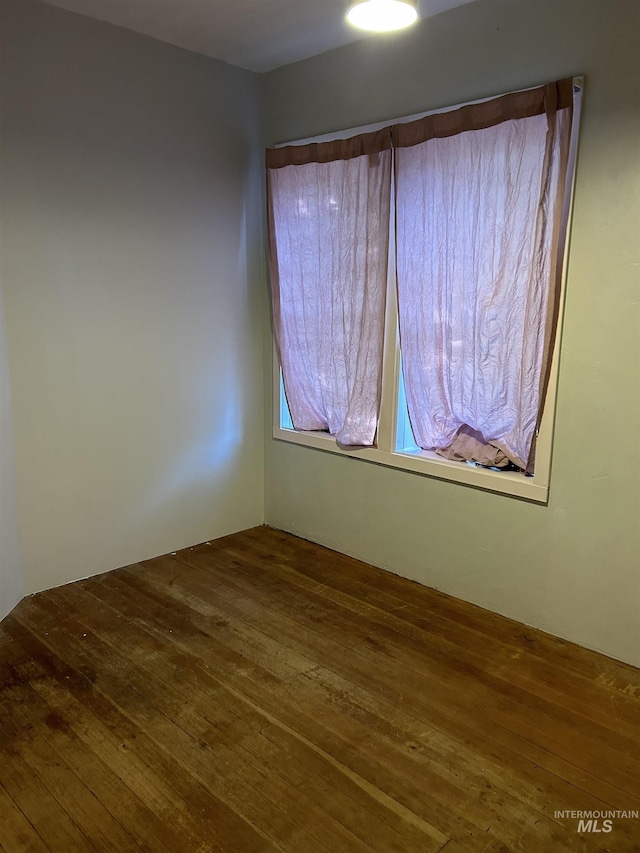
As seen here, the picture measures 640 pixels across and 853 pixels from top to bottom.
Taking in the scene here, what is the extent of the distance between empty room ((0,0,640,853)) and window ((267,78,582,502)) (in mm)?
15

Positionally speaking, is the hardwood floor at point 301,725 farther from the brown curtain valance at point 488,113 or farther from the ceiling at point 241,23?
the ceiling at point 241,23

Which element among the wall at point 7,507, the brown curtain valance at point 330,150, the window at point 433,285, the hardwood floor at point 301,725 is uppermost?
the brown curtain valance at point 330,150

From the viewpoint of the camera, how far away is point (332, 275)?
11.0 feet

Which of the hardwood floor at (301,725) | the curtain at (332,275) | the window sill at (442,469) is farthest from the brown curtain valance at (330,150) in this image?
the hardwood floor at (301,725)

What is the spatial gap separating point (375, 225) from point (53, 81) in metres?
1.60

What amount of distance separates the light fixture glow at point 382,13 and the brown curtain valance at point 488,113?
1.91 ft

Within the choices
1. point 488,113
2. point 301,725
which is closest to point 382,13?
point 488,113

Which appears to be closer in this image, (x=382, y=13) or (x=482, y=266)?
(x=382, y=13)

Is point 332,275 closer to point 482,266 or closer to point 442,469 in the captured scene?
point 482,266

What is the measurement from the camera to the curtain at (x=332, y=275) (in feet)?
10.3

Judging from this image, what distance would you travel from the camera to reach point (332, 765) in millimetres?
2016

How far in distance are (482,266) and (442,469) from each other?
97 cm

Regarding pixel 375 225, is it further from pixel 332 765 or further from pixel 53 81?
pixel 332 765

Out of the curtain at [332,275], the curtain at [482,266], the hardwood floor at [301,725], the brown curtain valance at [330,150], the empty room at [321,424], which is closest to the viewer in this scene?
the hardwood floor at [301,725]
